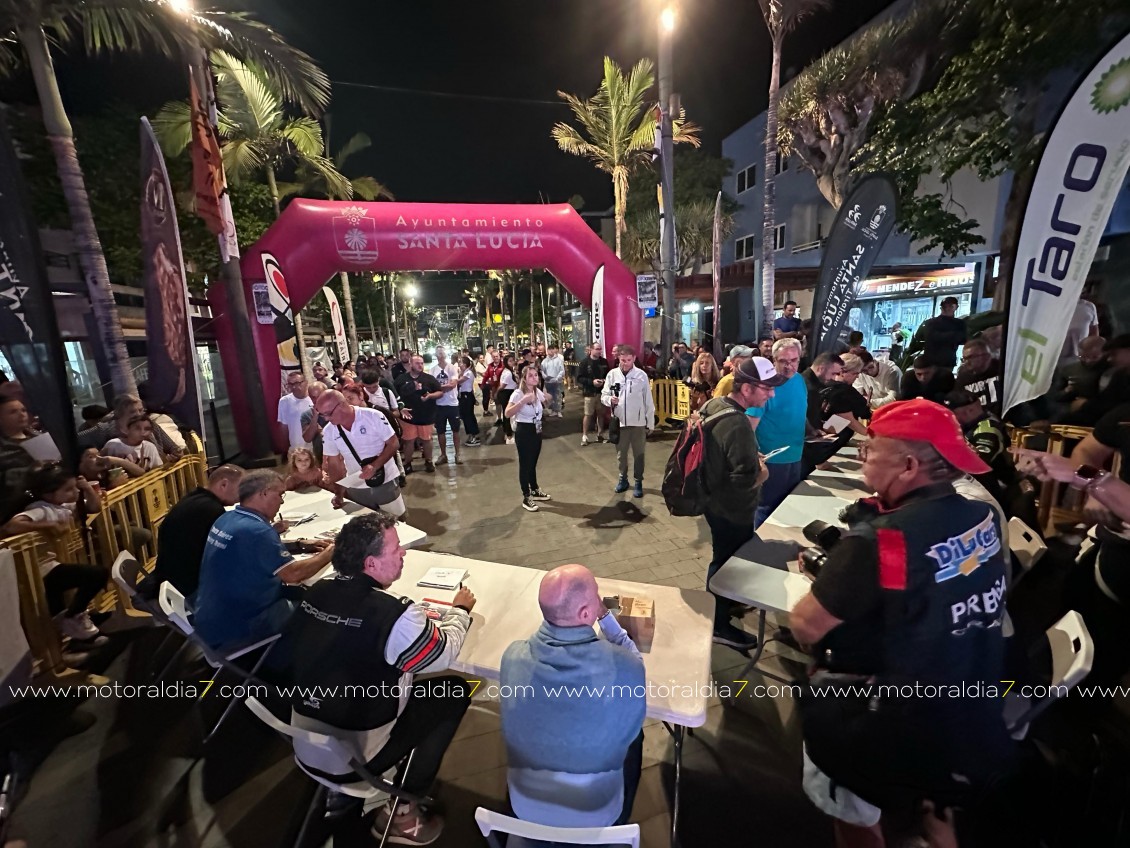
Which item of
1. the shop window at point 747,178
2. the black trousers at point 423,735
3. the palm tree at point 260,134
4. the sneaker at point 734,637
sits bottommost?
the sneaker at point 734,637

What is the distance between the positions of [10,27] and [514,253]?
7087 mm

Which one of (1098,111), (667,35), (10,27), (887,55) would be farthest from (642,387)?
(887,55)

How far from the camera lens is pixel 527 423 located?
233 inches

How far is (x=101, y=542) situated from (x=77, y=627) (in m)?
0.67

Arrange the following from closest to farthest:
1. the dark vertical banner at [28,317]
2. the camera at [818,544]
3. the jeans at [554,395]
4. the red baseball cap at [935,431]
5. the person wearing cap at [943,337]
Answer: the red baseball cap at [935,431]
the camera at [818,544]
the dark vertical banner at [28,317]
the person wearing cap at [943,337]
the jeans at [554,395]

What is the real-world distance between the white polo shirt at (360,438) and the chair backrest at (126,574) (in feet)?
5.43

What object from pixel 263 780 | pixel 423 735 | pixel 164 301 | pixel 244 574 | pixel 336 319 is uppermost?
pixel 336 319

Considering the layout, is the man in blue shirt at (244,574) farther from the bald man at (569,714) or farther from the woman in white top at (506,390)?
the woman in white top at (506,390)

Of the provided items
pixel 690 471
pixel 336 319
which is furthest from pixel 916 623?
pixel 336 319

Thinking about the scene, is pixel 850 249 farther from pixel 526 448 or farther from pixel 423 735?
pixel 423 735

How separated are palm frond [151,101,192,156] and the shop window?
20.2m

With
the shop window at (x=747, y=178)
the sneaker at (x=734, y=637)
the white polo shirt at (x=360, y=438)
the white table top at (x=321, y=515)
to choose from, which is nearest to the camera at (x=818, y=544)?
the sneaker at (x=734, y=637)

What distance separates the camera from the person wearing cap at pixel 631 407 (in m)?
6.09

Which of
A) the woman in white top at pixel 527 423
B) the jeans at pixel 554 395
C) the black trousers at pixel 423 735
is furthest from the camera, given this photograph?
the jeans at pixel 554 395
